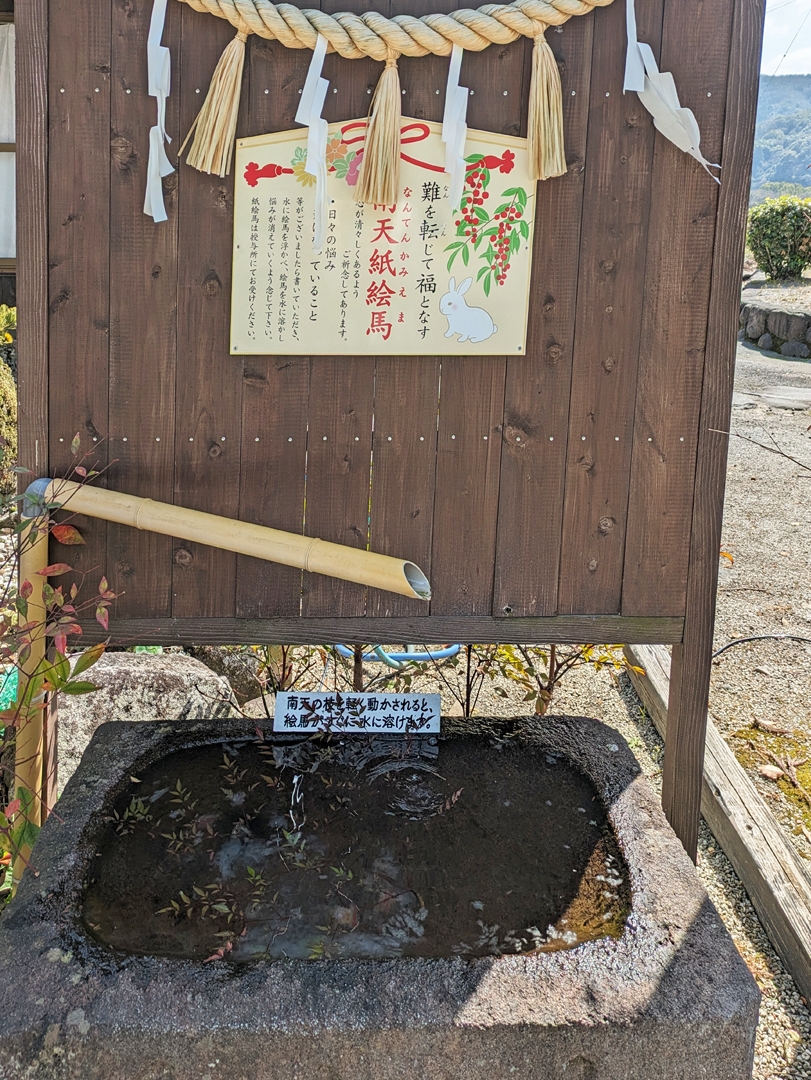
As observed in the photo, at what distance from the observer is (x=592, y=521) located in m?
2.52

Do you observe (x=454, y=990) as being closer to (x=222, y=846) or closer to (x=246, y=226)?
(x=222, y=846)

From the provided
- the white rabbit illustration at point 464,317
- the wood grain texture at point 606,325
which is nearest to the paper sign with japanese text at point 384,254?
the white rabbit illustration at point 464,317

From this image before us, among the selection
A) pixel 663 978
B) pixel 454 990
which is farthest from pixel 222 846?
pixel 663 978

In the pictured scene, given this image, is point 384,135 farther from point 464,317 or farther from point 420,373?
point 420,373

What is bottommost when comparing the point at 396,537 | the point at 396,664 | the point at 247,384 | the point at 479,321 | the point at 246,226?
the point at 396,664

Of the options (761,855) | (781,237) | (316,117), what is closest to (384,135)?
(316,117)

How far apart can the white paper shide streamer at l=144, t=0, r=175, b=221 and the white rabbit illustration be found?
736 millimetres

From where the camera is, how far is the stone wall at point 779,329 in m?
13.4

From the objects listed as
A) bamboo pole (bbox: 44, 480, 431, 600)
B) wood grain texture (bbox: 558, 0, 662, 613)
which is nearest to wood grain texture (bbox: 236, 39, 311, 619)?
bamboo pole (bbox: 44, 480, 431, 600)

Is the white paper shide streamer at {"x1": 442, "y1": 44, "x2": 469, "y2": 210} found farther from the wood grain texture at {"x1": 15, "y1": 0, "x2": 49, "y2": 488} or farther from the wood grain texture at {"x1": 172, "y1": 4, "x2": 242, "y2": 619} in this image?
the wood grain texture at {"x1": 15, "y1": 0, "x2": 49, "y2": 488}

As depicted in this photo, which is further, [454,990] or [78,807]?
[78,807]

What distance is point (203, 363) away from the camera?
2402 mm

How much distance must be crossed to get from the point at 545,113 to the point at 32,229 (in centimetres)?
129

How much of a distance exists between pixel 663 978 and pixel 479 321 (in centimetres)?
155
